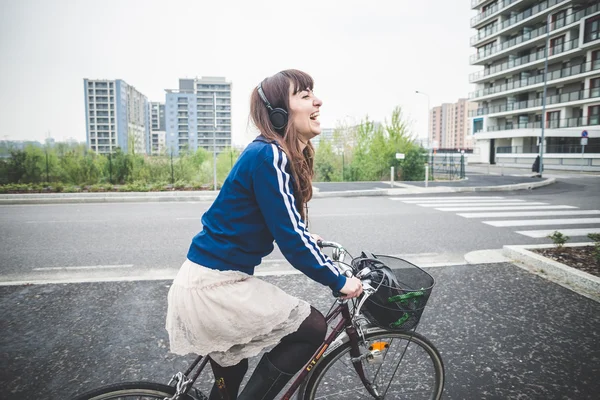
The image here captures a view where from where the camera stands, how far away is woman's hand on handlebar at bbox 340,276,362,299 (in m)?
1.68

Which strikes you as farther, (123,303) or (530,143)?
(530,143)

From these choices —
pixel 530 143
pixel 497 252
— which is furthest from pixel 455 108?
pixel 497 252

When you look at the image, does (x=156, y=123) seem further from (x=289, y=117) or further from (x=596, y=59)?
(x=289, y=117)

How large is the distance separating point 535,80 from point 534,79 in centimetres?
18

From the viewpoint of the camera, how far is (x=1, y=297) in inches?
163

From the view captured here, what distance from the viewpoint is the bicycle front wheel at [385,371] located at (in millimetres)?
1946

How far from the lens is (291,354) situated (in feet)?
5.67

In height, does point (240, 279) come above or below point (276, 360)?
above

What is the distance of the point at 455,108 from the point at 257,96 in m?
182

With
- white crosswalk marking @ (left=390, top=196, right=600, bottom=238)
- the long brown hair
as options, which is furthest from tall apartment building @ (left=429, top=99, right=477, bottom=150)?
the long brown hair

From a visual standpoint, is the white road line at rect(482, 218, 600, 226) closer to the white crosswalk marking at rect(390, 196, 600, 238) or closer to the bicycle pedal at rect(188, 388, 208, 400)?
the white crosswalk marking at rect(390, 196, 600, 238)

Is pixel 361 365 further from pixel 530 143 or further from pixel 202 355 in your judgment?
pixel 530 143

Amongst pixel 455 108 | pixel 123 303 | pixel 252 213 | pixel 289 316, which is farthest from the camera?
pixel 455 108

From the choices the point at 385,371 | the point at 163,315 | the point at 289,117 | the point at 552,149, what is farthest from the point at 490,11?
the point at 289,117
